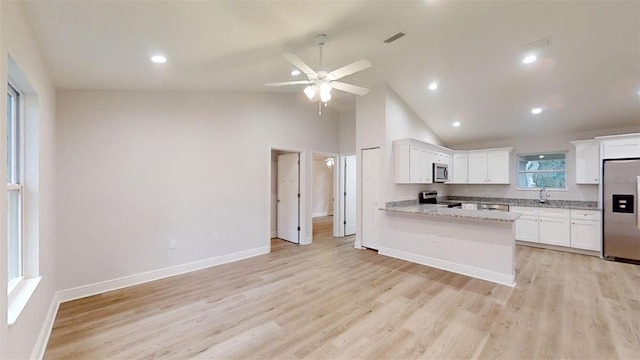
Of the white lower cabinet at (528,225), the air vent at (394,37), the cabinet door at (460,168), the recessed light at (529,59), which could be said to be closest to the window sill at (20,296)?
the air vent at (394,37)

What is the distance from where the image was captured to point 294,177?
5.71 metres

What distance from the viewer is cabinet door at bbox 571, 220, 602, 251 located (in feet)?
15.4

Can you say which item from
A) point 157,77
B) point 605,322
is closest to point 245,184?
point 157,77

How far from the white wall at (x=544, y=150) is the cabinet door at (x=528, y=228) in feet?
2.44

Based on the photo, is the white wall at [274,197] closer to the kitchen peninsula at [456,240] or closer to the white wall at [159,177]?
the white wall at [159,177]

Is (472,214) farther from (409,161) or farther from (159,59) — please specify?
(159,59)

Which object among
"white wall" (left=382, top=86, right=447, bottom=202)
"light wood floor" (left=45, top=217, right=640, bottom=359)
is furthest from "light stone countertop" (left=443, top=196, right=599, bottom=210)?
"white wall" (left=382, top=86, right=447, bottom=202)

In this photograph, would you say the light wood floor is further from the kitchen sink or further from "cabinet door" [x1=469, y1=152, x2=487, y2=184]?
"cabinet door" [x1=469, y1=152, x2=487, y2=184]

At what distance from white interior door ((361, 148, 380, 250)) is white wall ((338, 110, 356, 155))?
96cm

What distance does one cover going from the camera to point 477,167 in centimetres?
639

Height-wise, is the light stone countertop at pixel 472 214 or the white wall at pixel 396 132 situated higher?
the white wall at pixel 396 132

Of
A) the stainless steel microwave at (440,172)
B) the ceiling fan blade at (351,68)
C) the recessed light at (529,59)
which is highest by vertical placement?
the recessed light at (529,59)

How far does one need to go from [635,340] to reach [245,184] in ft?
15.6

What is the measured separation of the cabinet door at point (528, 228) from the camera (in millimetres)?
5354
